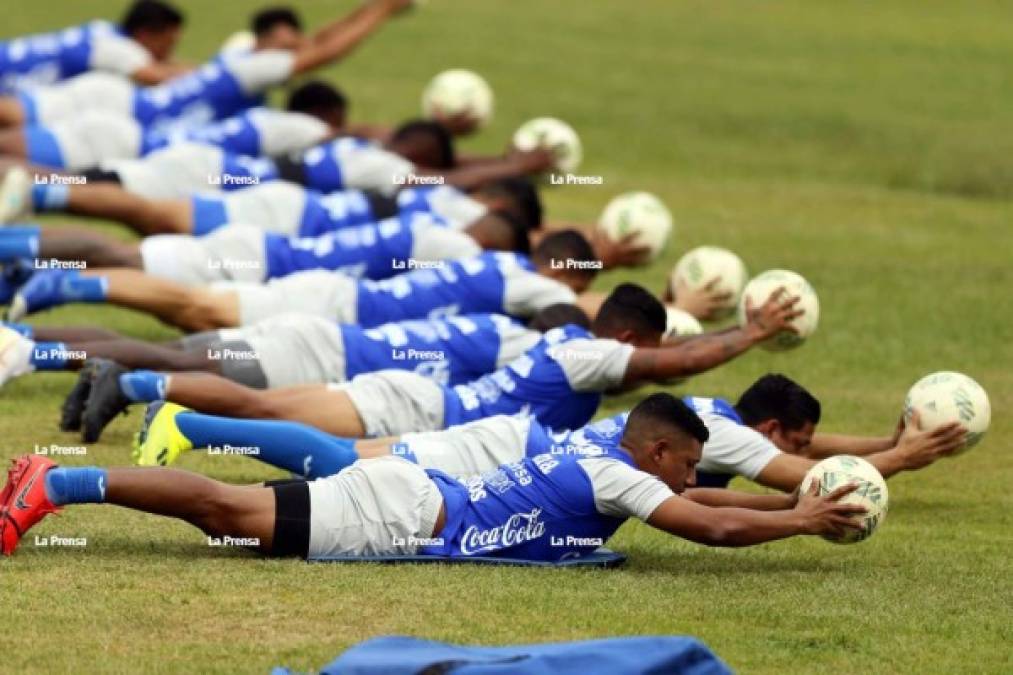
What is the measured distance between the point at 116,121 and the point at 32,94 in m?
2.09

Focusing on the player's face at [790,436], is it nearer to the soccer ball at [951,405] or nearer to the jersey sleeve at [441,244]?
the soccer ball at [951,405]

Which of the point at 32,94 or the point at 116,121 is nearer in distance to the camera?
the point at 116,121

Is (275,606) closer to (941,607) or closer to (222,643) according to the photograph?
(222,643)

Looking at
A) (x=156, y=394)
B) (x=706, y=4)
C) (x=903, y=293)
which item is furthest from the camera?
(x=706, y=4)

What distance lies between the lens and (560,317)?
13055 millimetres

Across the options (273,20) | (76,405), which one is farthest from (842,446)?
(273,20)

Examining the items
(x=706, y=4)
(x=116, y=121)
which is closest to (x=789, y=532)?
(x=116, y=121)

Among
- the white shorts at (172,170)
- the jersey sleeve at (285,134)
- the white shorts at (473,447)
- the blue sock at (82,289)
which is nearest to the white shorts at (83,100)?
the jersey sleeve at (285,134)

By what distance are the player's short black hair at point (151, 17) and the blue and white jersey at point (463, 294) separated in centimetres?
839

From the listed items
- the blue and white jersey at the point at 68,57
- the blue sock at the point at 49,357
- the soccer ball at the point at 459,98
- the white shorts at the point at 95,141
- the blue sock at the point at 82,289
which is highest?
the blue and white jersey at the point at 68,57

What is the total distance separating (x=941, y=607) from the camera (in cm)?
955

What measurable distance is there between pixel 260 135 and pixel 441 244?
13.9 ft

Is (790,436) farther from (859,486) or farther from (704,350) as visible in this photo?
(859,486)

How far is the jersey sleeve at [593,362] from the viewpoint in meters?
11.6
